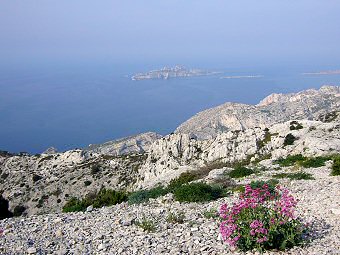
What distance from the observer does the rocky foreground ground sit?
9101mm

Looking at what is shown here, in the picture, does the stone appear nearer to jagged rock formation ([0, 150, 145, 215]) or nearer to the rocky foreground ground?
the rocky foreground ground

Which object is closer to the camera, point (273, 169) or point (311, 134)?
point (273, 169)

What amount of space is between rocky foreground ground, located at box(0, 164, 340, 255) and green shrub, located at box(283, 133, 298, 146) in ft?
61.2

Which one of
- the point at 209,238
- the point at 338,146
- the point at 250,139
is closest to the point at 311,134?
the point at 338,146

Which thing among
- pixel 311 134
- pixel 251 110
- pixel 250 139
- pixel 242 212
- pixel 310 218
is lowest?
pixel 251 110

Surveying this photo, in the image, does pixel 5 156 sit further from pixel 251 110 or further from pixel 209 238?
pixel 251 110

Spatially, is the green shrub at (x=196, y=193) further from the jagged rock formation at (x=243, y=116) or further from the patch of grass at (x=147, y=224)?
the jagged rock formation at (x=243, y=116)

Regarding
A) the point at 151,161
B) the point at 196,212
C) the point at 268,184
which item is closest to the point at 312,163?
the point at 268,184

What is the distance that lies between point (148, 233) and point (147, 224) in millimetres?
394

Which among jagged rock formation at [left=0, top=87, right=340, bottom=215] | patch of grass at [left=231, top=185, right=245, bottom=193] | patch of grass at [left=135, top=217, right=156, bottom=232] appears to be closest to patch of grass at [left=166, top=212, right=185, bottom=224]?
patch of grass at [left=135, top=217, right=156, bottom=232]

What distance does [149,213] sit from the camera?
1230cm

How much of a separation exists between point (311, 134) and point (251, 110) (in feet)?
428

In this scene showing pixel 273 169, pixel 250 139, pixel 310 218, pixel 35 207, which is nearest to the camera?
pixel 310 218

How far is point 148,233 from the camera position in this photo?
10398 millimetres
